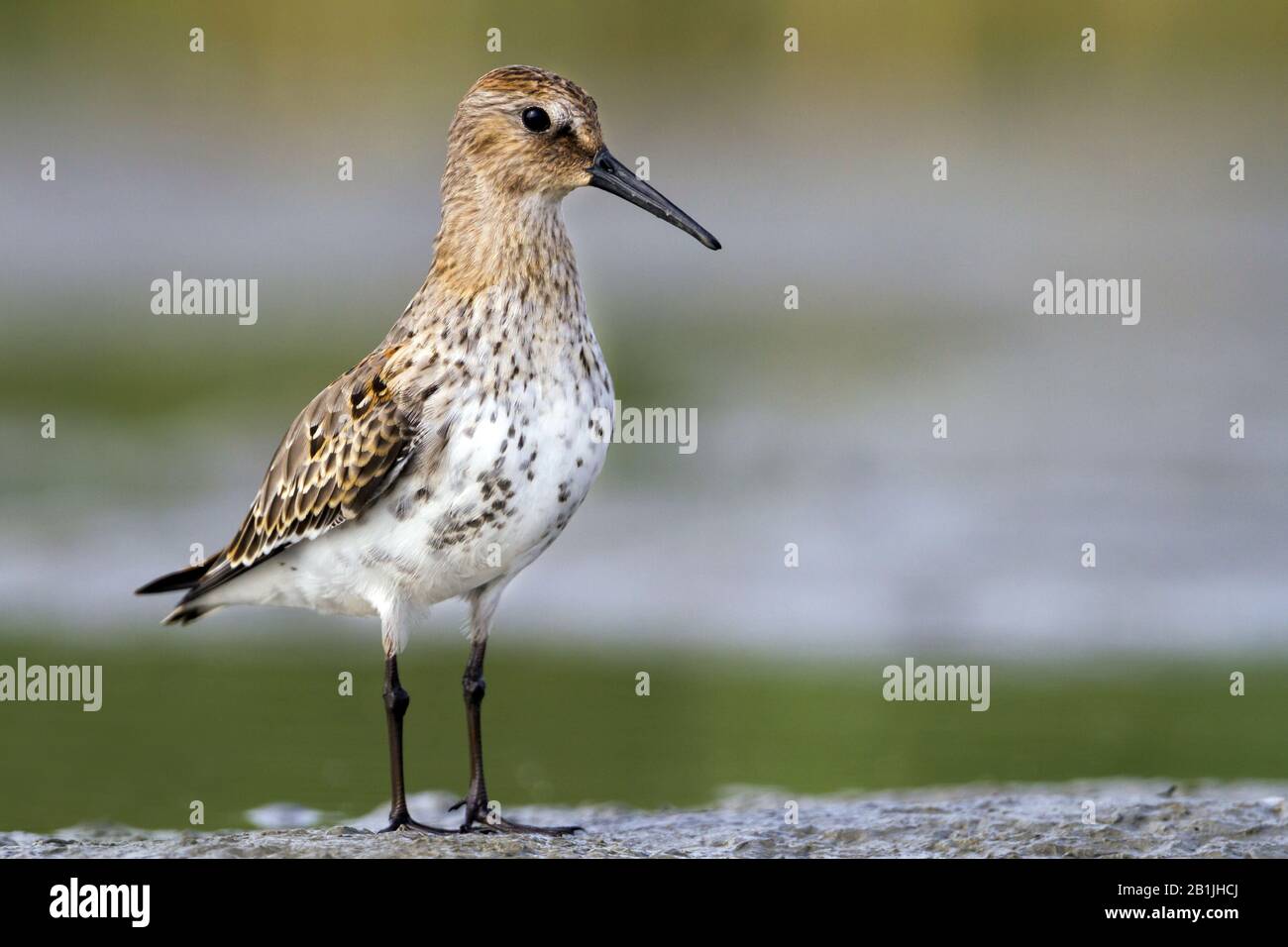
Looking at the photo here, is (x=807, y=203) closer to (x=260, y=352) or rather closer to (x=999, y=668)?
(x=260, y=352)

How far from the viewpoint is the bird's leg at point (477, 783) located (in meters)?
8.42

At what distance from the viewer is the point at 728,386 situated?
1809 cm

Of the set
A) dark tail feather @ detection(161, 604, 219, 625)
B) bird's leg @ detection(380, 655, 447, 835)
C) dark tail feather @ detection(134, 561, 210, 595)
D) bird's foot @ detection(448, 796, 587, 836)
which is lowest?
bird's foot @ detection(448, 796, 587, 836)

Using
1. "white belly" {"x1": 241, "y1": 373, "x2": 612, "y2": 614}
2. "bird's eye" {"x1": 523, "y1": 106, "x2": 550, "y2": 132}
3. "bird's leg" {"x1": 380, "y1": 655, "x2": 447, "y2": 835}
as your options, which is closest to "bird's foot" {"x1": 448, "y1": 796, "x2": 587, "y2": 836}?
"bird's leg" {"x1": 380, "y1": 655, "x2": 447, "y2": 835}

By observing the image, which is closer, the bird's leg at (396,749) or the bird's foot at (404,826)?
the bird's foot at (404,826)

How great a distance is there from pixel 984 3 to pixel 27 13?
36.8 feet

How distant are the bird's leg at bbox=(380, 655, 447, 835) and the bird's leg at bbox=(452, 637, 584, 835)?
5.6 inches

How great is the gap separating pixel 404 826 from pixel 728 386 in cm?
1025

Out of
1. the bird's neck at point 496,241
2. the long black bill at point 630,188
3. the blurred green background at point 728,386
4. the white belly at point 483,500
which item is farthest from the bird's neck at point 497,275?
the blurred green background at point 728,386

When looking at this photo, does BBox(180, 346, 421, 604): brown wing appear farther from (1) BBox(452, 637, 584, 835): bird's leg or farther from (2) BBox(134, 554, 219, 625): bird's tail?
(1) BBox(452, 637, 584, 835): bird's leg

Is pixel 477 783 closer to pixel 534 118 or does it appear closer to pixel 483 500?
pixel 483 500

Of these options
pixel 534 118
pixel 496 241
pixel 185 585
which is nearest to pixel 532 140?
pixel 534 118

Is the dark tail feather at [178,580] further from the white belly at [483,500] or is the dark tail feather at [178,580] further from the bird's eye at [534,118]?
the bird's eye at [534,118]

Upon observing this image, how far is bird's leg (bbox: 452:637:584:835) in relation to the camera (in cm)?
842
